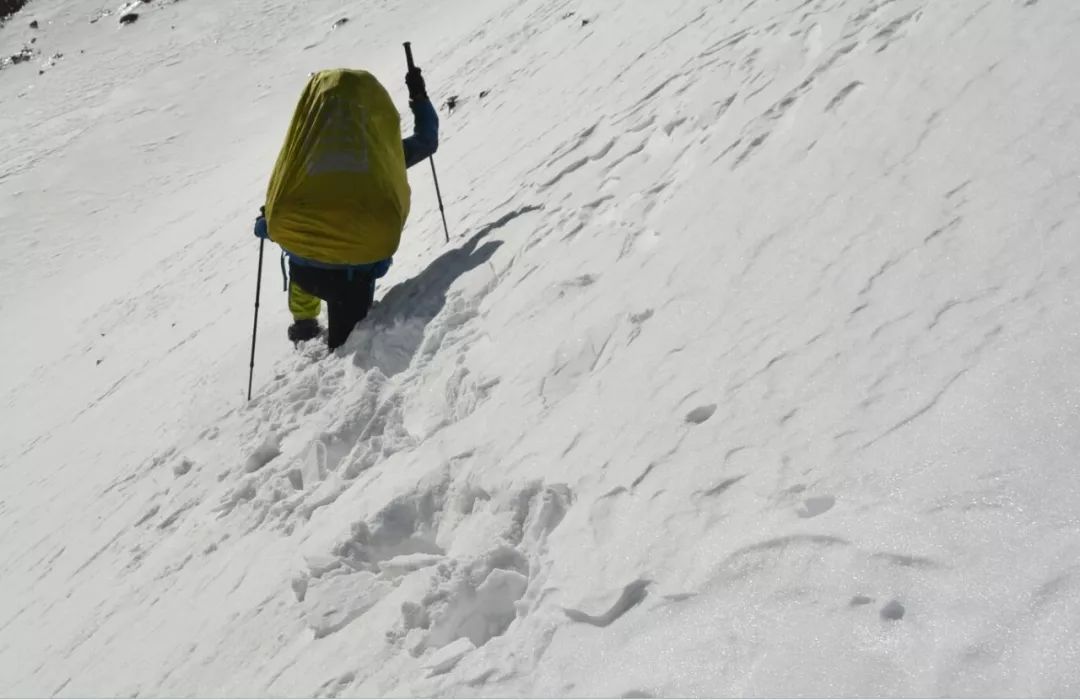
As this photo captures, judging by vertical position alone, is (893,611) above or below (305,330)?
below

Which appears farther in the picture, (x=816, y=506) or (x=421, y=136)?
(x=421, y=136)

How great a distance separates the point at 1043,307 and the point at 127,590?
455 centimetres

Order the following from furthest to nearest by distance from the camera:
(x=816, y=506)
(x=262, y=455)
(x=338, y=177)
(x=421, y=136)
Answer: (x=421, y=136), (x=338, y=177), (x=262, y=455), (x=816, y=506)

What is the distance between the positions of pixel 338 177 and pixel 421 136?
0.93 meters

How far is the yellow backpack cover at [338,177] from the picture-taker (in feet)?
17.1

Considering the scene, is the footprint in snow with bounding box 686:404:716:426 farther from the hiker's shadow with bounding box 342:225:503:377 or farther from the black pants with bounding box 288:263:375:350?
the black pants with bounding box 288:263:375:350

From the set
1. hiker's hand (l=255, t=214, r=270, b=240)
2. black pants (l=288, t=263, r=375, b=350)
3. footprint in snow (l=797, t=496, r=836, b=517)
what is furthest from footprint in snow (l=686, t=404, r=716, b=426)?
hiker's hand (l=255, t=214, r=270, b=240)

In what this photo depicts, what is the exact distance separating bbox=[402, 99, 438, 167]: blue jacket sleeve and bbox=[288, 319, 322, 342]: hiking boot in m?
1.42

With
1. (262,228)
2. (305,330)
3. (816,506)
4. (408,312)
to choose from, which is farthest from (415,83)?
(816,506)

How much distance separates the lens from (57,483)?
21.0 ft

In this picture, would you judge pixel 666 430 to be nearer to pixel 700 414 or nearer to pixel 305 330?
pixel 700 414

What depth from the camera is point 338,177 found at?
17.1 ft

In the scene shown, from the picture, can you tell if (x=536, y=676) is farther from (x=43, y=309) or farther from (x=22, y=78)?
(x=22, y=78)

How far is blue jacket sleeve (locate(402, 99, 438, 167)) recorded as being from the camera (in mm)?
5848
